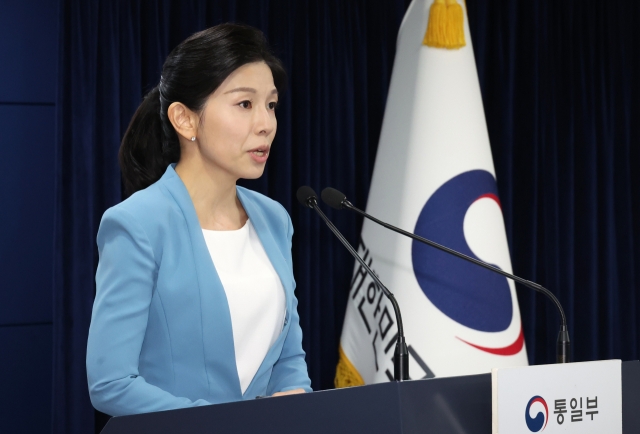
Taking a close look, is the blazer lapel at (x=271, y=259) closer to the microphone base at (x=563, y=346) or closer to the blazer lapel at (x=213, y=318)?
the blazer lapel at (x=213, y=318)

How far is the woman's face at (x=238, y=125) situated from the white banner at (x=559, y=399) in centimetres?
68

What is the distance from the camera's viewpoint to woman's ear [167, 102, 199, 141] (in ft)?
5.04

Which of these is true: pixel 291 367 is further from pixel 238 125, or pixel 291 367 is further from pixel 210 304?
pixel 238 125

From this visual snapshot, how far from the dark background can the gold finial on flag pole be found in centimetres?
61

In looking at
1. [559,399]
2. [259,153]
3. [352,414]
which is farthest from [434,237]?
[352,414]

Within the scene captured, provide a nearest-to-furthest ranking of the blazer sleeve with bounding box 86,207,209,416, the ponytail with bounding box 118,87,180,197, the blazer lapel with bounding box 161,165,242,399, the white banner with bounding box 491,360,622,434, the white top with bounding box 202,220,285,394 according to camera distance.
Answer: the white banner with bounding box 491,360,622,434, the blazer sleeve with bounding box 86,207,209,416, the blazer lapel with bounding box 161,165,242,399, the white top with bounding box 202,220,285,394, the ponytail with bounding box 118,87,180,197

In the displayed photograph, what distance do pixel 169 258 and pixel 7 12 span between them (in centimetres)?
195

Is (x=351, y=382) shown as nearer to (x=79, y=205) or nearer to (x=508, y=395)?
(x=79, y=205)

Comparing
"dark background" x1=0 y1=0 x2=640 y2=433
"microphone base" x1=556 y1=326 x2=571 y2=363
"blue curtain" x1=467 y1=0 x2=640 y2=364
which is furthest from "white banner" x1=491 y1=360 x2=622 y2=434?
"blue curtain" x1=467 y1=0 x2=640 y2=364

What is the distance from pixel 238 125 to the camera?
149cm

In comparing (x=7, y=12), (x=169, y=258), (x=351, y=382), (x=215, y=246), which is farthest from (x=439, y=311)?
(x=7, y=12)

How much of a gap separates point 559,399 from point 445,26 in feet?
6.16

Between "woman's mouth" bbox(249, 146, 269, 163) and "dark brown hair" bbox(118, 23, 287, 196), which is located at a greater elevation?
"dark brown hair" bbox(118, 23, 287, 196)

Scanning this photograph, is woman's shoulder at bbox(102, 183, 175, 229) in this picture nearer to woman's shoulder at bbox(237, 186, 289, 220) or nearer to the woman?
the woman
